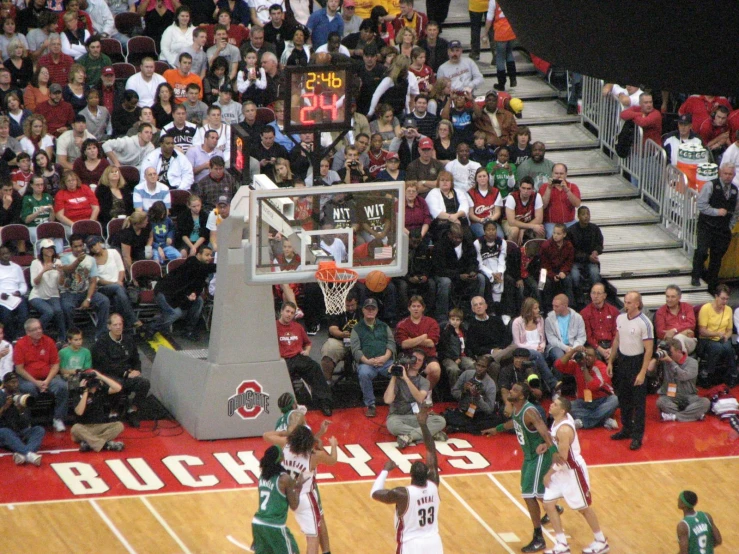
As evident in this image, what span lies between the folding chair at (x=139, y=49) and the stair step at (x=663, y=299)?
23.4ft

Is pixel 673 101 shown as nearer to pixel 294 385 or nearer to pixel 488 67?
pixel 488 67

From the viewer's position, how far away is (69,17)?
1572 centimetres

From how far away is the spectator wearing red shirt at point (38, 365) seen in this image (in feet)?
38.8

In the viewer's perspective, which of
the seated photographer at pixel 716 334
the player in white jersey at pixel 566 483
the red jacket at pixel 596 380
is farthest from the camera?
the seated photographer at pixel 716 334

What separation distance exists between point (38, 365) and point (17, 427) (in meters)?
0.66

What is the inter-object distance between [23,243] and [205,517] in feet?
14.4

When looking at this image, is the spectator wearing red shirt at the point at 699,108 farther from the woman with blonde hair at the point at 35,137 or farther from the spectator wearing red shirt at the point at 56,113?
the woman with blonde hair at the point at 35,137

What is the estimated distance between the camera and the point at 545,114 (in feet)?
57.9

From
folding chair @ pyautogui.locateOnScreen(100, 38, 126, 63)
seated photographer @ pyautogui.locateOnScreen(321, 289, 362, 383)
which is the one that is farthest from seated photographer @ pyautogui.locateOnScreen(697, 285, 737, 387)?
folding chair @ pyautogui.locateOnScreen(100, 38, 126, 63)

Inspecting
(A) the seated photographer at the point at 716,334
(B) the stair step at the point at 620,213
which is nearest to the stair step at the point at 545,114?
(B) the stair step at the point at 620,213

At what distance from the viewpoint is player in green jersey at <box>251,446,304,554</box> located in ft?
27.7

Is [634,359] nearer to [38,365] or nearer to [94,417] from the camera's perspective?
[94,417]

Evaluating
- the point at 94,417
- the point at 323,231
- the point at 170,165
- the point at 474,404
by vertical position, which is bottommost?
the point at 474,404

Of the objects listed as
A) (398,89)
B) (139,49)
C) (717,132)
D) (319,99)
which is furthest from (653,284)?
(139,49)
